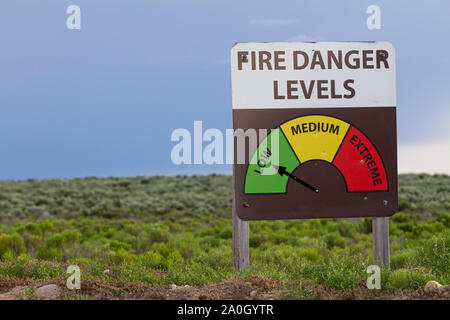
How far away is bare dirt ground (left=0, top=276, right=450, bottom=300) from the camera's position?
4.31 m

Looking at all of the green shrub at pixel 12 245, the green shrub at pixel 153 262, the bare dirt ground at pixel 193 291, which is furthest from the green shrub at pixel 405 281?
the green shrub at pixel 12 245

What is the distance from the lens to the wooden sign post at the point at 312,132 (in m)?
6.01

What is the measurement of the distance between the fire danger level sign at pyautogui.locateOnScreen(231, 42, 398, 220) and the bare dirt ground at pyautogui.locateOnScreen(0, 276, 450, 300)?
4.77ft

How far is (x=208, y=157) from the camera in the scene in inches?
237

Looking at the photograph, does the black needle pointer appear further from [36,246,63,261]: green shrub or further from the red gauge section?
[36,246,63,261]: green shrub

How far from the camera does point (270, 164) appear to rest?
6.01m

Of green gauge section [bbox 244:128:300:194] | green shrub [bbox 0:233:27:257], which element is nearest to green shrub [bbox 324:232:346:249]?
green gauge section [bbox 244:128:300:194]

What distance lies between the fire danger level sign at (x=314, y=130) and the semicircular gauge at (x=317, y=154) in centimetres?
1

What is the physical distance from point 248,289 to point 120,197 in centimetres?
2110

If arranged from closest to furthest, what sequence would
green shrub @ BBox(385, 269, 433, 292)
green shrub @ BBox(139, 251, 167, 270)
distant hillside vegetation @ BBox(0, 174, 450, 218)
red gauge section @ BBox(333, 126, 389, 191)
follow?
1. green shrub @ BBox(385, 269, 433, 292)
2. red gauge section @ BBox(333, 126, 389, 191)
3. green shrub @ BBox(139, 251, 167, 270)
4. distant hillside vegetation @ BBox(0, 174, 450, 218)

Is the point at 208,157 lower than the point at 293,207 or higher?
higher

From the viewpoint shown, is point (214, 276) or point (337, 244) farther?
point (337, 244)
